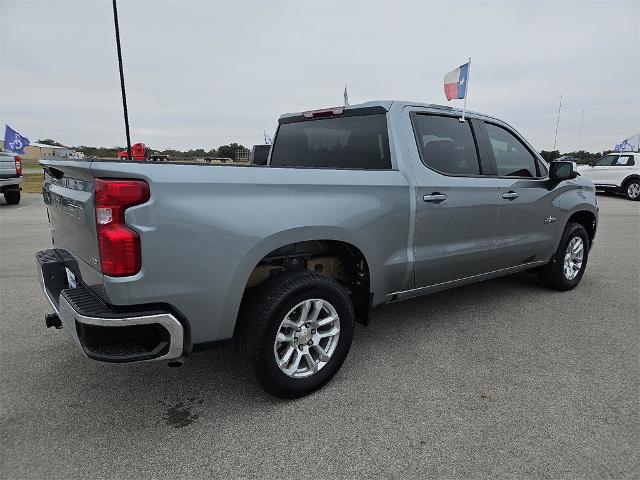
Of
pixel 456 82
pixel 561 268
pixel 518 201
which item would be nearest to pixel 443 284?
pixel 518 201

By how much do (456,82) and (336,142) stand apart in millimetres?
2150

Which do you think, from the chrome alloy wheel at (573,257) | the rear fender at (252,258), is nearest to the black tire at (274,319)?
the rear fender at (252,258)

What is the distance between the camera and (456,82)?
4.89 meters

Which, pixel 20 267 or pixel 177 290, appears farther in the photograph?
pixel 20 267

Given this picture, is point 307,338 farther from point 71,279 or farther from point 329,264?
point 71,279

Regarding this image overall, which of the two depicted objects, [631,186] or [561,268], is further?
[631,186]

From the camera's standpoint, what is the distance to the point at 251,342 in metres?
2.40

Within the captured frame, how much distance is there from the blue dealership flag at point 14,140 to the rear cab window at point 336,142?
76.3ft

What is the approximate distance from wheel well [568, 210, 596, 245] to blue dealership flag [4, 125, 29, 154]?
25.0m

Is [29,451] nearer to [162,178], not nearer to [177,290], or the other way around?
[177,290]

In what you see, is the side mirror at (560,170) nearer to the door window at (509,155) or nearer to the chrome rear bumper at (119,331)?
the door window at (509,155)

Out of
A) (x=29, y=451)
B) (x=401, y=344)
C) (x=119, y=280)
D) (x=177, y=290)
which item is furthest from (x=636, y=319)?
(x=29, y=451)

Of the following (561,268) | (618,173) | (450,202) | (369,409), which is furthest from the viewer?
(618,173)

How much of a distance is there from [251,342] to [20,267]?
468 cm
